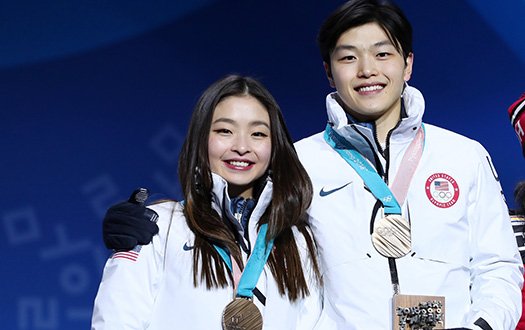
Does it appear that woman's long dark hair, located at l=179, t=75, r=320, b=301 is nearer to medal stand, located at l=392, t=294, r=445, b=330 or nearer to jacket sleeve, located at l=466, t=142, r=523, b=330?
medal stand, located at l=392, t=294, r=445, b=330

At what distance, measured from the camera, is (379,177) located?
2.29 metres

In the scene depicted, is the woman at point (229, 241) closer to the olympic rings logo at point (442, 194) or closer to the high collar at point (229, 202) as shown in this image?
the high collar at point (229, 202)

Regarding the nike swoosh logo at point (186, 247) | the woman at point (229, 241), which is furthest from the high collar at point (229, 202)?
the nike swoosh logo at point (186, 247)

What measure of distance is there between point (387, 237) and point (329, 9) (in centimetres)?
249

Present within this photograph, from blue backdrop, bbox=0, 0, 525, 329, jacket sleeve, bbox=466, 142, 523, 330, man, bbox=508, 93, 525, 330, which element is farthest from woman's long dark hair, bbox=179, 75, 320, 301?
blue backdrop, bbox=0, 0, 525, 329

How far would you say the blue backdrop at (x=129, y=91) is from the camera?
4.18m

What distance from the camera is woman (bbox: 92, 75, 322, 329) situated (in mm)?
2080

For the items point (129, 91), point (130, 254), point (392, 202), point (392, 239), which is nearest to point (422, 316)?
point (392, 239)

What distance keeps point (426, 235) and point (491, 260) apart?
0.64 feet

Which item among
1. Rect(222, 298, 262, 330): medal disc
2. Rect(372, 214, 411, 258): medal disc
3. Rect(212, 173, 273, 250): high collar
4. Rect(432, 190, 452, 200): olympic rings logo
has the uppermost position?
Rect(432, 190, 452, 200): olympic rings logo

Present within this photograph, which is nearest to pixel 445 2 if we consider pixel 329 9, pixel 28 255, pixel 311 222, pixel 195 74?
pixel 329 9

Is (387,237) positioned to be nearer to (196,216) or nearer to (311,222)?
(311,222)

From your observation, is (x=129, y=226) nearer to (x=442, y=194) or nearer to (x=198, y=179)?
(x=198, y=179)

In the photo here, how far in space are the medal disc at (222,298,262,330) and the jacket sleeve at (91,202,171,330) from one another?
0.21 metres
